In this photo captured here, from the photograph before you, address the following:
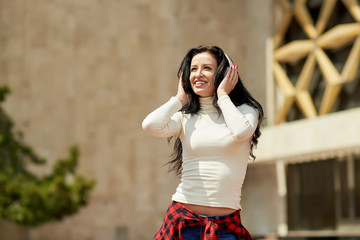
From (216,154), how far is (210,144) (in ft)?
0.19

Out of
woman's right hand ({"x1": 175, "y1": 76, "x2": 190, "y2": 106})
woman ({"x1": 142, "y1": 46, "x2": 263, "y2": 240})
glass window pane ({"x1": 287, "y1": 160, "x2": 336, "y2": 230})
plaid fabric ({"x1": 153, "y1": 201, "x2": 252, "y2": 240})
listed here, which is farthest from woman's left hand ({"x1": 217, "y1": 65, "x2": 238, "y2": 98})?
glass window pane ({"x1": 287, "y1": 160, "x2": 336, "y2": 230})

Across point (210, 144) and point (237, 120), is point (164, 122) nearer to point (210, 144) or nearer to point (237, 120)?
point (210, 144)

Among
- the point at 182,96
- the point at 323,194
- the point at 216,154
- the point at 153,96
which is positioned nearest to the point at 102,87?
the point at 153,96

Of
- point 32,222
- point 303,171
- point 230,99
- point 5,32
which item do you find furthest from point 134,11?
point 230,99

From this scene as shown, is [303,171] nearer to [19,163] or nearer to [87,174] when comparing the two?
[87,174]

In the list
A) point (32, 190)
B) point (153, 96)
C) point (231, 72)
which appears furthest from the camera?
point (153, 96)

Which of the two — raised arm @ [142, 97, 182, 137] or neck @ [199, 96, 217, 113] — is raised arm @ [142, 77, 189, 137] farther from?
neck @ [199, 96, 217, 113]

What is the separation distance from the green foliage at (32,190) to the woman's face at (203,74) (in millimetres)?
12379

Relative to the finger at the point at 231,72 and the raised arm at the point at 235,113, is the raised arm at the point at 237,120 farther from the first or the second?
the finger at the point at 231,72

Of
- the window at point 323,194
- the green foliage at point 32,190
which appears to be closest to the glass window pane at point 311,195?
the window at point 323,194

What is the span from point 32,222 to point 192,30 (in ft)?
35.2

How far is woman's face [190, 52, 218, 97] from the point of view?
3.24 m

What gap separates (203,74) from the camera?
10.6 ft

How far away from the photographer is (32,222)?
1586 cm
